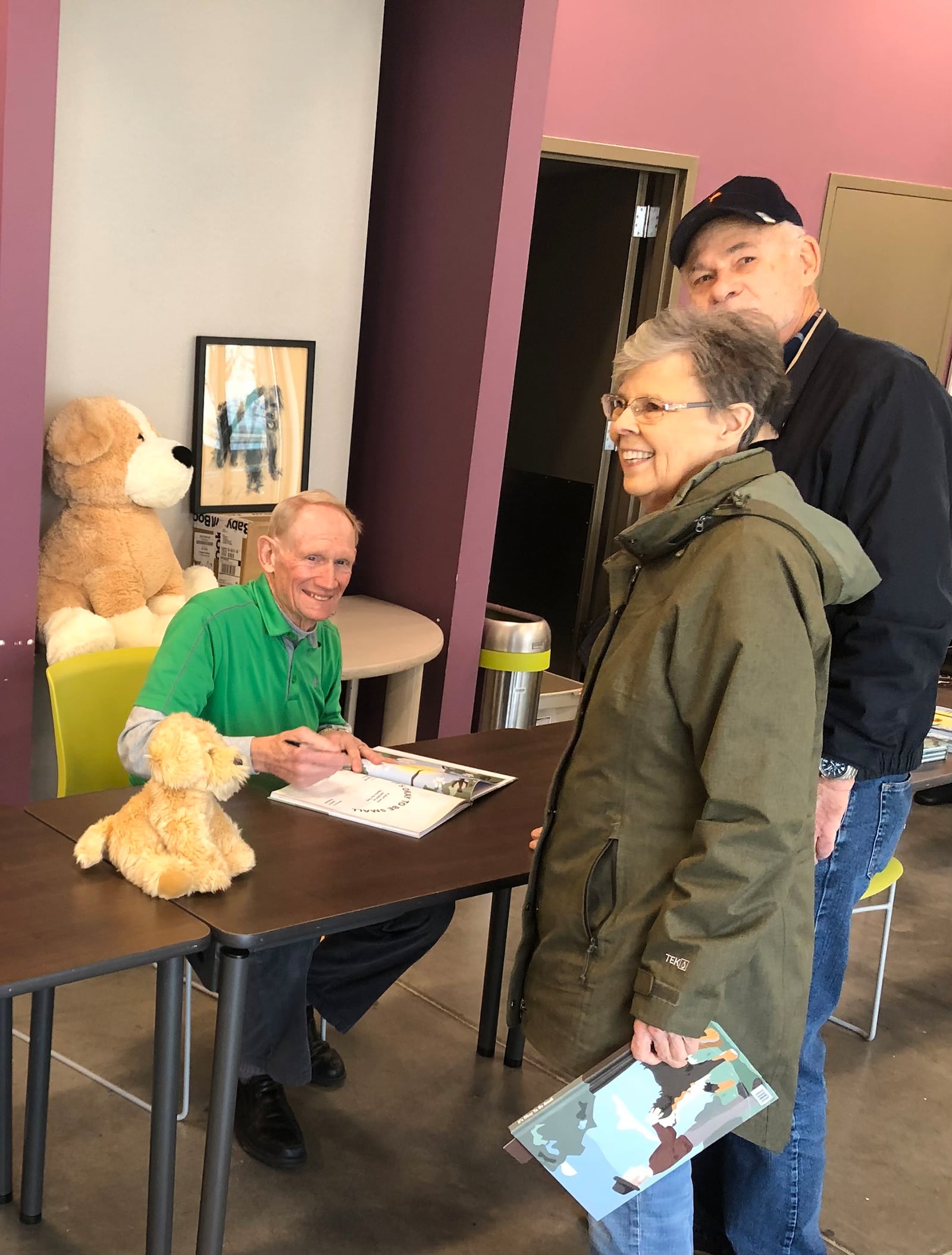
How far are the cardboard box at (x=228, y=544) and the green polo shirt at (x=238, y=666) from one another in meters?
0.99

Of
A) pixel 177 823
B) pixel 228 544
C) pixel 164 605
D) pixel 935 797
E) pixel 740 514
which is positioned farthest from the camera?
pixel 935 797

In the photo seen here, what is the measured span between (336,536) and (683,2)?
3.61 metres

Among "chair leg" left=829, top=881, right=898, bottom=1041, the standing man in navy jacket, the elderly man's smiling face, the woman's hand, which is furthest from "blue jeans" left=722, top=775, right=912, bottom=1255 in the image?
"chair leg" left=829, top=881, right=898, bottom=1041

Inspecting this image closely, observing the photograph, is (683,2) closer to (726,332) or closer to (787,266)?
(787,266)

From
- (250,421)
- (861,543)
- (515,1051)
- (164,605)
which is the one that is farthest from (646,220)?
(861,543)

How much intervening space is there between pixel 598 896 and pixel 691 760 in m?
0.23

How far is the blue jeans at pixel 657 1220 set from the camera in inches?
70.0

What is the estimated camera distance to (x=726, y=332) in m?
1.72

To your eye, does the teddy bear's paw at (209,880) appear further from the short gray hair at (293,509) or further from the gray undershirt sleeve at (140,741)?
the short gray hair at (293,509)

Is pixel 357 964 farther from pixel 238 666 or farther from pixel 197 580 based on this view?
pixel 197 580

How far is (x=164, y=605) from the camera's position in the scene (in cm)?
344

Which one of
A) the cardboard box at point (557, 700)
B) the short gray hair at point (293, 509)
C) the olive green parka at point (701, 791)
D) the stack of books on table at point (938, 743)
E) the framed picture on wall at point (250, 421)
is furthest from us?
the cardboard box at point (557, 700)

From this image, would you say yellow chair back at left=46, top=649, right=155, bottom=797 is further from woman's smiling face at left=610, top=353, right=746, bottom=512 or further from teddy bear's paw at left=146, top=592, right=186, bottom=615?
woman's smiling face at left=610, top=353, right=746, bottom=512

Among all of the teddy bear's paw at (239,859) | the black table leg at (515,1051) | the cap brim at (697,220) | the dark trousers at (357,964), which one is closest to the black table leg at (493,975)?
the black table leg at (515,1051)
